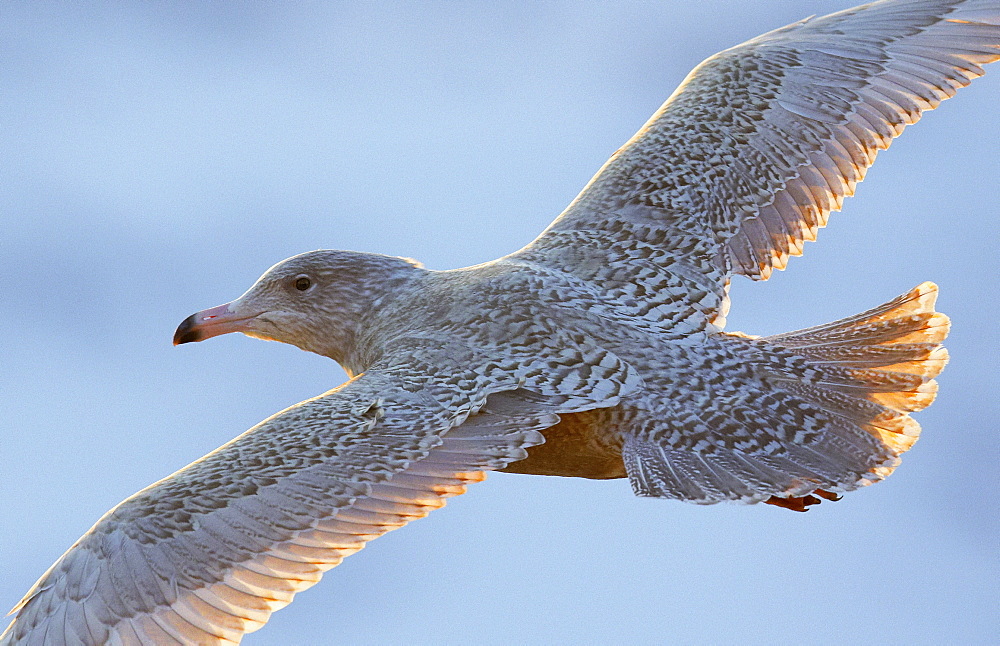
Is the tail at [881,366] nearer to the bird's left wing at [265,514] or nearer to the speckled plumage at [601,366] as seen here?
the speckled plumage at [601,366]

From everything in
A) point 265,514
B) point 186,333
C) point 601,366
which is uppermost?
point 186,333

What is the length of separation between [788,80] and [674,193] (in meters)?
1.02

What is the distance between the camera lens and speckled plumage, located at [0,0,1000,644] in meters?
5.04

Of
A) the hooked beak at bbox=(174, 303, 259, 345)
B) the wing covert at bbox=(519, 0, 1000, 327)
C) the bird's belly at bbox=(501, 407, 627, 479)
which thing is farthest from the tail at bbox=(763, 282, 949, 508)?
the hooked beak at bbox=(174, 303, 259, 345)

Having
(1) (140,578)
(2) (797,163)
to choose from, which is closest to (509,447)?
(1) (140,578)

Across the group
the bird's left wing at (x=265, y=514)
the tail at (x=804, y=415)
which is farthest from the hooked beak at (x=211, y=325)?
the tail at (x=804, y=415)

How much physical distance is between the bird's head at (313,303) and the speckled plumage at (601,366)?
1cm

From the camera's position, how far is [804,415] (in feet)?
18.2

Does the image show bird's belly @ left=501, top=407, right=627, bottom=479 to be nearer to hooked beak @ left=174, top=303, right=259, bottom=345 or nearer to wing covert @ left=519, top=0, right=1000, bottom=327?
wing covert @ left=519, top=0, right=1000, bottom=327

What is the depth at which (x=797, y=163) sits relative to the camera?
674 cm

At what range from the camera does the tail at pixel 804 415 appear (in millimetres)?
5289

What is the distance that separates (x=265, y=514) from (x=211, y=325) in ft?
5.82

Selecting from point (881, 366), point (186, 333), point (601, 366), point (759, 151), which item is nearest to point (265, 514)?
point (601, 366)

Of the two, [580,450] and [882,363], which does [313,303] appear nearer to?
[580,450]
